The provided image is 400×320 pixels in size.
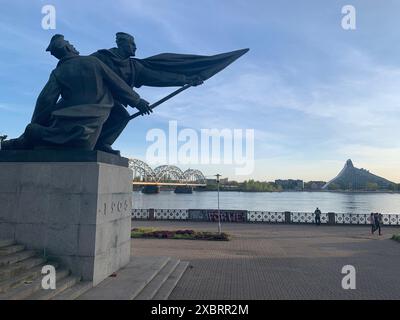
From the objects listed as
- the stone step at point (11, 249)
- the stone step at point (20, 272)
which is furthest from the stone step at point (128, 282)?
the stone step at point (11, 249)

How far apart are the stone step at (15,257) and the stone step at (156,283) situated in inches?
90.5

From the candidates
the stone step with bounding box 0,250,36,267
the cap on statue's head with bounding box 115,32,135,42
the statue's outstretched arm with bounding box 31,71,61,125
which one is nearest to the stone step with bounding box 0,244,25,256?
the stone step with bounding box 0,250,36,267

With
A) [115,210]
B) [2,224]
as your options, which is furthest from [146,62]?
[2,224]

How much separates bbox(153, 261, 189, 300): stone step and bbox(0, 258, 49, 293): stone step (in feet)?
7.61

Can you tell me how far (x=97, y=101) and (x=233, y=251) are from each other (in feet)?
27.4

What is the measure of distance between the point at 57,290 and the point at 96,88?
446 centimetres

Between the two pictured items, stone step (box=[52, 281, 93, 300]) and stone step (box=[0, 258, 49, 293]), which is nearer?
stone step (box=[0, 258, 49, 293])

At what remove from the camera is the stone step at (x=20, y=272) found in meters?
5.89

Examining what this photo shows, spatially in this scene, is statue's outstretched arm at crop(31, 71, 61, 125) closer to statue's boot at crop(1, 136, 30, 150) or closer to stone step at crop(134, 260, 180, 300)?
statue's boot at crop(1, 136, 30, 150)

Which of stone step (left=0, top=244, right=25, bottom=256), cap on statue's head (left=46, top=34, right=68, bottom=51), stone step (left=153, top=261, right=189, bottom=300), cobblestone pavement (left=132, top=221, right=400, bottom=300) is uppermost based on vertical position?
cap on statue's head (left=46, top=34, right=68, bottom=51)

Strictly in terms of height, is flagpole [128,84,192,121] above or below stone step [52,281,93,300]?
above

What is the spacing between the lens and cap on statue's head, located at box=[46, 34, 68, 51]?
8625 mm

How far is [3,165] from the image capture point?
7.83 m

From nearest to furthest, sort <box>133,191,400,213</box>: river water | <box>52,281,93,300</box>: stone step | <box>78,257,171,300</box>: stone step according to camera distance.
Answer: <box>52,281,93,300</box>: stone step
<box>78,257,171,300</box>: stone step
<box>133,191,400,213</box>: river water
